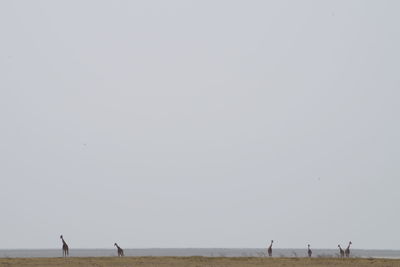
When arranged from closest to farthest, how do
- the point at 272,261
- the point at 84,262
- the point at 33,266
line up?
1. the point at 33,266
2. the point at 84,262
3. the point at 272,261

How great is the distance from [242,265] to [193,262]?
3769 millimetres

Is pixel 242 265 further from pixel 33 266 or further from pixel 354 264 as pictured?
pixel 33 266

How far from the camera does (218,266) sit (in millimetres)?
45250

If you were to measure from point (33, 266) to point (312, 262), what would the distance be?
20.0 meters

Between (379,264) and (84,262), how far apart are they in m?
21.0

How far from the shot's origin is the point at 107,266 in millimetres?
45250

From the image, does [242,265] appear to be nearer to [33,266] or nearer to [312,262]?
[312,262]

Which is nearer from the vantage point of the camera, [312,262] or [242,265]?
[242,265]

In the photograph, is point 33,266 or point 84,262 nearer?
point 33,266

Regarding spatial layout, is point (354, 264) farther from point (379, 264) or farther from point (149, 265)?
point (149, 265)

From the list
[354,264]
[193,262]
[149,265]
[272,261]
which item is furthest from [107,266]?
[354,264]

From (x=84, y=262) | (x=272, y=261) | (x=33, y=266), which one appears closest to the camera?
(x=33, y=266)

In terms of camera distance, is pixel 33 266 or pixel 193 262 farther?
pixel 193 262

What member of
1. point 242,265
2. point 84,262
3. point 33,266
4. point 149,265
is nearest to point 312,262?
point 242,265
